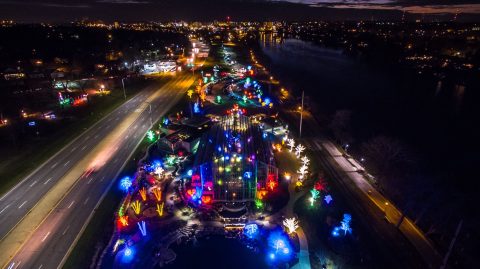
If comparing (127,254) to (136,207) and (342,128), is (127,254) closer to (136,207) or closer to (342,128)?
(136,207)

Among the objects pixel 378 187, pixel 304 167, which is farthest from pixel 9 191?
pixel 378 187

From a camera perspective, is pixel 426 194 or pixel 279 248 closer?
pixel 279 248

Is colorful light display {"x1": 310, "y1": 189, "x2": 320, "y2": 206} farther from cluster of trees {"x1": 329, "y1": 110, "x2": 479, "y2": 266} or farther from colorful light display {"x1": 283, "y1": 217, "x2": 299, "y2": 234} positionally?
cluster of trees {"x1": 329, "y1": 110, "x2": 479, "y2": 266}

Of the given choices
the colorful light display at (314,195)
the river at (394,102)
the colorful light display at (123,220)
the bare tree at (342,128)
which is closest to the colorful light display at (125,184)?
the colorful light display at (123,220)

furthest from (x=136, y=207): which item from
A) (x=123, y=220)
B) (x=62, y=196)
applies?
(x=62, y=196)

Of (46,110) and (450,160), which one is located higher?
(46,110)

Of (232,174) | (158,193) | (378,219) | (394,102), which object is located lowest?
(394,102)

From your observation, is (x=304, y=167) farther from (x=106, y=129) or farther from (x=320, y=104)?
(x=320, y=104)
